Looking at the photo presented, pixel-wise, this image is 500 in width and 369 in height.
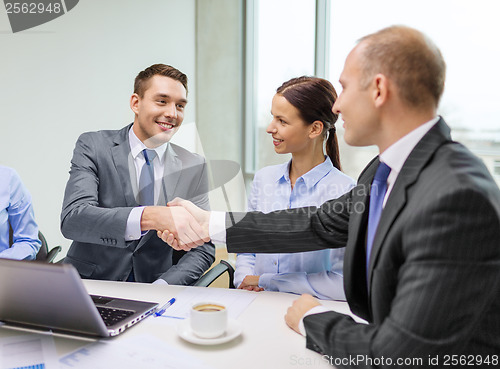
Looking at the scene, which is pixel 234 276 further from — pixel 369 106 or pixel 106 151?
pixel 369 106

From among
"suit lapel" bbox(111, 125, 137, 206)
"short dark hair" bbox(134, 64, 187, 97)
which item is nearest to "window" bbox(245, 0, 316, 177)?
"short dark hair" bbox(134, 64, 187, 97)

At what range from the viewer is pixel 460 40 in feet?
10.7

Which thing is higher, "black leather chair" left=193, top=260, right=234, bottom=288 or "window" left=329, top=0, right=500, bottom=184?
"window" left=329, top=0, right=500, bottom=184

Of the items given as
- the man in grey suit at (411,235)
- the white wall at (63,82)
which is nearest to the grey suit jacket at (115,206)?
the man in grey suit at (411,235)

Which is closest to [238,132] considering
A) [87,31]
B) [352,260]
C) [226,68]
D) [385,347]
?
[226,68]

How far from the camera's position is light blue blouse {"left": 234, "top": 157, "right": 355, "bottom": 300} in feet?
5.50

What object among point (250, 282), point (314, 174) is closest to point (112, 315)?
point (250, 282)

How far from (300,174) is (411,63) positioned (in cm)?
102

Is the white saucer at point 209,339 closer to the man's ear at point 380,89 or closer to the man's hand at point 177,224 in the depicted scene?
the man's hand at point 177,224

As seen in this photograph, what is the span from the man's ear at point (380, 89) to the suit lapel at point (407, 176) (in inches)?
5.0

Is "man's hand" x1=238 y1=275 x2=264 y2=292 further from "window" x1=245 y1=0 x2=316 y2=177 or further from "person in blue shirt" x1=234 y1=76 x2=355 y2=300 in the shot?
"window" x1=245 y1=0 x2=316 y2=177

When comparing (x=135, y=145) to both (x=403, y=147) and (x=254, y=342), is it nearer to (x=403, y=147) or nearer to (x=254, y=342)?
(x=254, y=342)

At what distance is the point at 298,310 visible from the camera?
45.7 inches

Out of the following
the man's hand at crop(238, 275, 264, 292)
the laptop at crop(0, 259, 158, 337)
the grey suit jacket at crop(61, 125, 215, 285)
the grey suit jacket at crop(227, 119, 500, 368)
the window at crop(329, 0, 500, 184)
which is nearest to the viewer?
the grey suit jacket at crop(227, 119, 500, 368)
